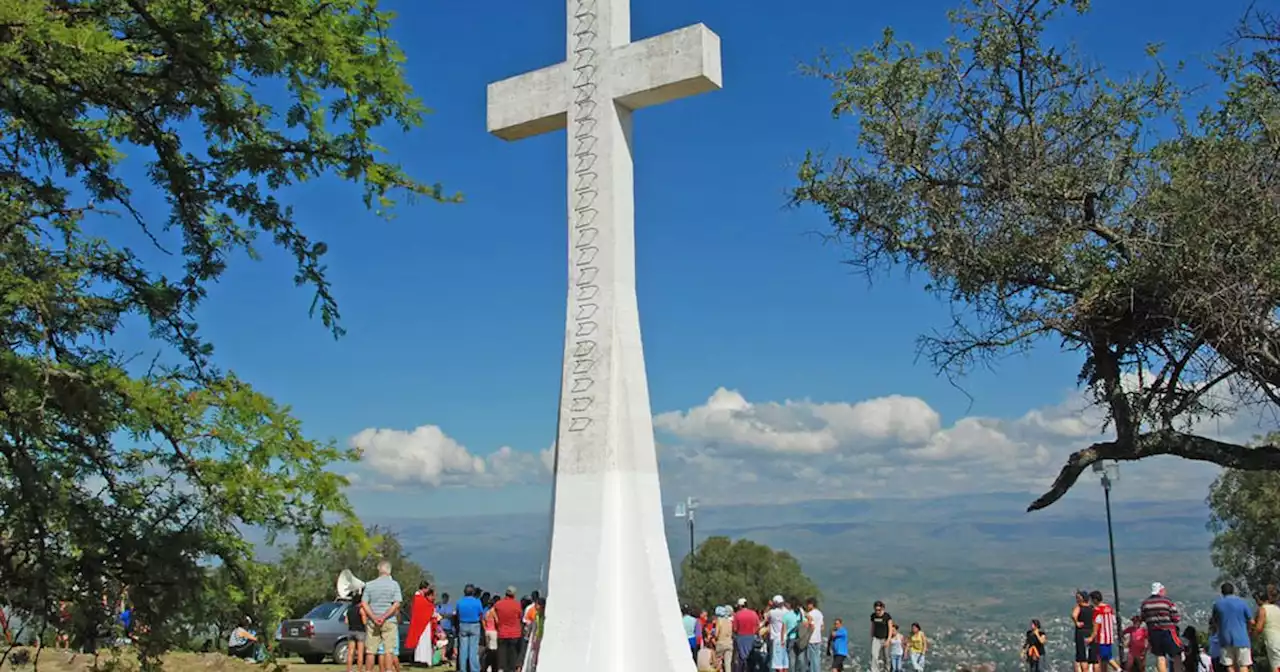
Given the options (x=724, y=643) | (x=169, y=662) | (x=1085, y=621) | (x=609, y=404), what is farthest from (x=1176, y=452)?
(x=169, y=662)

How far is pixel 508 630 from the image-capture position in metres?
15.6

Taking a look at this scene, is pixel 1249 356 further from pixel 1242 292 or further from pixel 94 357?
pixel 94 357

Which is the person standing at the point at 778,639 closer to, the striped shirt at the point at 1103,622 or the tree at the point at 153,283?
the striped shirt at the point at 1103,622

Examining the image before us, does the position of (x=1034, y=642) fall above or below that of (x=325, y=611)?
below

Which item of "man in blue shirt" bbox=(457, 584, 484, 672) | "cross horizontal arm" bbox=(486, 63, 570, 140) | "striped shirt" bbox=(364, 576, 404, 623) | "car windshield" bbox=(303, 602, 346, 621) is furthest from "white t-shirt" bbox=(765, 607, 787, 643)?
"cross horizontal arm" bbox=(486, 63, 570, 140)

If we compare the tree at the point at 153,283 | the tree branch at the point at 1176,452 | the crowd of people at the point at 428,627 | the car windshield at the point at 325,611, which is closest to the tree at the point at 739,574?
the car windshield at the point at 325,611

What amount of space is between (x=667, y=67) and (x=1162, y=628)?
34.3 ft

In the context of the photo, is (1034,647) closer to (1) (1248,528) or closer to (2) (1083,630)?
(2) (1083,630)

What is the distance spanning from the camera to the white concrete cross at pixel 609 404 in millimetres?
9203

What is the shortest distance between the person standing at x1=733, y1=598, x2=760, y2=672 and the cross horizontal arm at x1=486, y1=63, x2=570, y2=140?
10.0m

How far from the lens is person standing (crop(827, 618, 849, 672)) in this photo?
64.9ft

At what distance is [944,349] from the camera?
38.4ft

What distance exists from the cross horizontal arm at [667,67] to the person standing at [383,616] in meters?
6.57

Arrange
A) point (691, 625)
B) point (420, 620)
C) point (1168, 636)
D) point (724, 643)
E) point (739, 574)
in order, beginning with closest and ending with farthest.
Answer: point (1168, 636) → point (420, 620) → point (724, 643) → point (691, 625) → point (739, 574)
